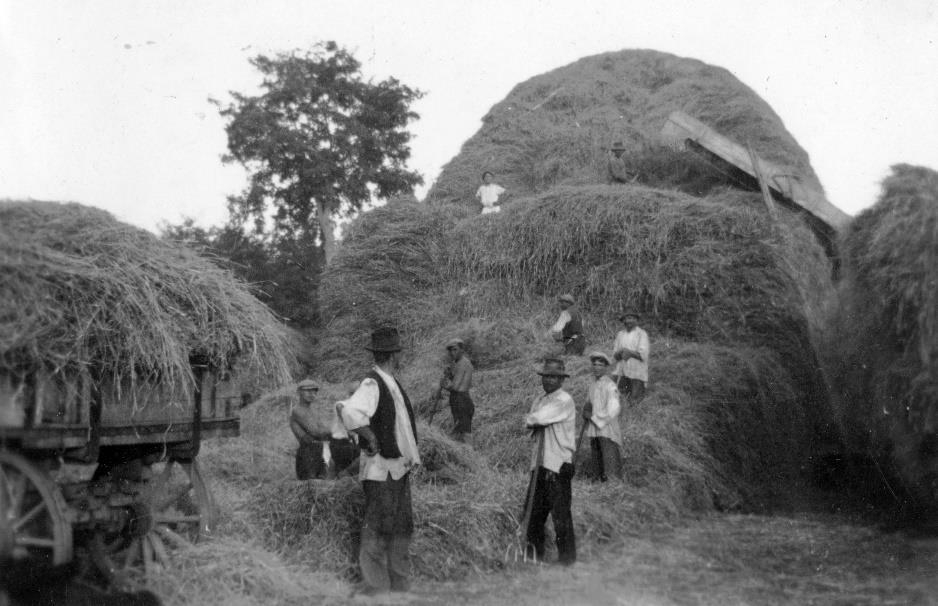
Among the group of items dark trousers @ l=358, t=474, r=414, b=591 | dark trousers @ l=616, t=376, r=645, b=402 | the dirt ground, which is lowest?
the dirt ground

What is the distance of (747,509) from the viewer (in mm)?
8961

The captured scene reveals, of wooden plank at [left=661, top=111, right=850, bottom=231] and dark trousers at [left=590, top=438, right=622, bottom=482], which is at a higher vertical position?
wooden plank at [left=661, top=111, right=850, bottom=231]

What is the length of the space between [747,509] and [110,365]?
6.55 metres

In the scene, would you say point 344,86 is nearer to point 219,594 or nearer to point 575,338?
point 575,338

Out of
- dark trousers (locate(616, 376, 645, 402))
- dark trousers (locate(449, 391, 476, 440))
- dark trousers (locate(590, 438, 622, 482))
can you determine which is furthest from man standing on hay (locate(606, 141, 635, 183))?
dark trousers (locate(590, 438, 622, 482))

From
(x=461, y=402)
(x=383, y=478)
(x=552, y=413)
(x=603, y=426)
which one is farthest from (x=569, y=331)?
(x=383, y=478)

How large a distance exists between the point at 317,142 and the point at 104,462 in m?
18.5

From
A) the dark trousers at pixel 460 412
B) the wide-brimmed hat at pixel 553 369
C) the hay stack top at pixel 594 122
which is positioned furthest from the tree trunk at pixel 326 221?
the wide-brimmed hat at pixel 553 369

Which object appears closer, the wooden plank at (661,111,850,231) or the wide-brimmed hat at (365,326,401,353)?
the wide-brimmed hat at (365,326,401,353)

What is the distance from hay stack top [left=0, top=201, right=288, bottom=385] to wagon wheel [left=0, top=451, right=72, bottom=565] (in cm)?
58

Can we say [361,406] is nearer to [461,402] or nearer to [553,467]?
[553,467]

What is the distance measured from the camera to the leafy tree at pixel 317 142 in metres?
23.1

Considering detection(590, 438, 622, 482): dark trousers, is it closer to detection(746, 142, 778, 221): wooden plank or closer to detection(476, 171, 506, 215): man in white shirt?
detection(746, 142, 778, 221): wooden plank

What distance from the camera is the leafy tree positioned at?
75.8 ft
